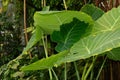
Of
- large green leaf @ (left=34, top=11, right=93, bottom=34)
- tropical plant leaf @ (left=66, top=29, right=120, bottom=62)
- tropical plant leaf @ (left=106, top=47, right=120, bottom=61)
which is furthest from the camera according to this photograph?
tropical plant leaf @ (left=106, top=47, right=120, bottom=61)

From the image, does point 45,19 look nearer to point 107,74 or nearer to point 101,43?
point 101,43

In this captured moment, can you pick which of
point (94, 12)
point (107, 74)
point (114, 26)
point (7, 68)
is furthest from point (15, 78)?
point (114, 26)

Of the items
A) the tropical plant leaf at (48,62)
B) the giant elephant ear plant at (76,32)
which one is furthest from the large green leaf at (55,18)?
the tropical plant leaf at (48,62)

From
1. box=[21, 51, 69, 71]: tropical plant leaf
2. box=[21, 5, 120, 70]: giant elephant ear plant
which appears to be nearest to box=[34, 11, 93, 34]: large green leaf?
box=[21, 5, 120, 70]: giant elephant ear plant

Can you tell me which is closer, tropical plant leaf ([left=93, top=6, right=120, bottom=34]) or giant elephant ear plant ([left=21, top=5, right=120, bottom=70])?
giant elephant ear plant ([left=21, top=5, right=120, bottom=70])

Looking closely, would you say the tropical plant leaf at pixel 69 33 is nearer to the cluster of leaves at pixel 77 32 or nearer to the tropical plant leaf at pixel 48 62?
the cluster of leaves at pixel 77 32

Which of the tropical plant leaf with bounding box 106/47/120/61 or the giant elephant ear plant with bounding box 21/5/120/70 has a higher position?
the giant elephant ear plant with bounding box 21/5/120/70

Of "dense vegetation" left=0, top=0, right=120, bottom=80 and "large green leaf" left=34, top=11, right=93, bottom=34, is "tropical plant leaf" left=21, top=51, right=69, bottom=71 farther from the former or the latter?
"large green leaf" left=34, top=11, right=93, bottom=34
